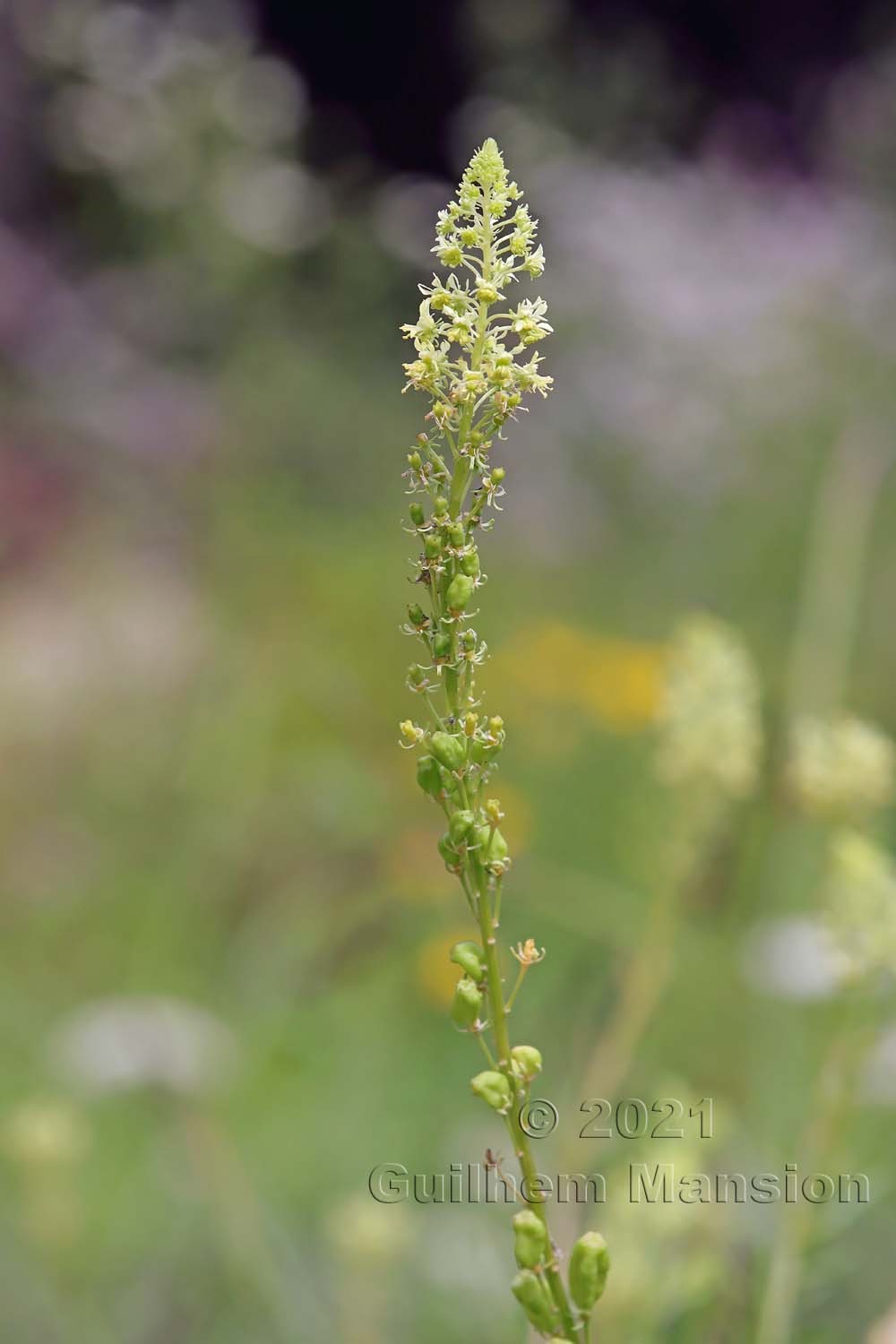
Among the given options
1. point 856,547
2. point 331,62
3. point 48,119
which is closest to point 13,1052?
point 856,547

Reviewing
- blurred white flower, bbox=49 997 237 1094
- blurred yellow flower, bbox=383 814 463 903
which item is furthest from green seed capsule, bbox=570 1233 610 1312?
blurred yellow flower, bbox=383 814 463 903

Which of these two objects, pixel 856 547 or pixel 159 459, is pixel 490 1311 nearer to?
pixel 856 547

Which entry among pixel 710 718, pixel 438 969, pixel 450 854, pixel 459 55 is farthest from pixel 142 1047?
pixel 459 55

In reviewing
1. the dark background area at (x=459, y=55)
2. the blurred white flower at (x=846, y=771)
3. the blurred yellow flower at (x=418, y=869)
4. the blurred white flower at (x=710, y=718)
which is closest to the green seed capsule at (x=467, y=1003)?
the blurred white flower at (x=846, y=771)

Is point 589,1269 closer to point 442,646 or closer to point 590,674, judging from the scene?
point 442,646

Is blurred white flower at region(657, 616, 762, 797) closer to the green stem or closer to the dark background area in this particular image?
the green stem
